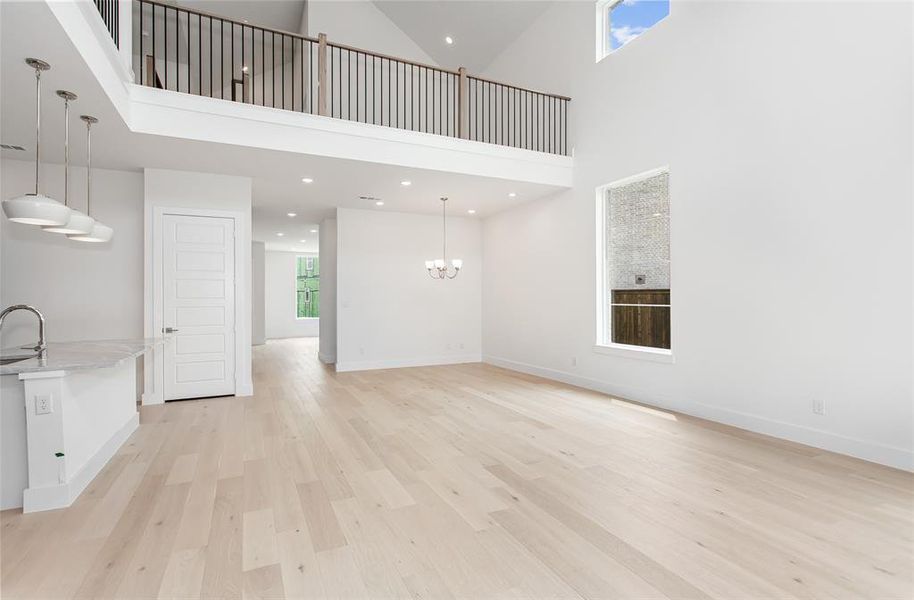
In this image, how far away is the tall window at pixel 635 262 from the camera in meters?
5.04

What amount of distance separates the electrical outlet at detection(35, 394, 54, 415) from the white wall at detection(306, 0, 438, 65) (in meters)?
6.64

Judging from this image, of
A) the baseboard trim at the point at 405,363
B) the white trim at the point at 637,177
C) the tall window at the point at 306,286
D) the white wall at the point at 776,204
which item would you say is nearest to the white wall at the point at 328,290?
the baseboard trim at the point at 405,363

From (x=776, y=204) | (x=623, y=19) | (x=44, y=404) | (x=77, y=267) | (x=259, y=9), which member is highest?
(x=259, y=9)

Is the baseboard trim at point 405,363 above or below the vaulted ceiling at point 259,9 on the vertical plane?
below

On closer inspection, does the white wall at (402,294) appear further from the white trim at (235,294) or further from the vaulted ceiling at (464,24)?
the vaulted ceiling at (464,24)

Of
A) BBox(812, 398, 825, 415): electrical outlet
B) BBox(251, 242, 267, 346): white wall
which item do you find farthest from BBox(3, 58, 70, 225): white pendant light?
BBox(251, 242, 267, 346): white wall

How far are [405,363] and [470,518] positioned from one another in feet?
18.4

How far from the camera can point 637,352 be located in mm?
5203

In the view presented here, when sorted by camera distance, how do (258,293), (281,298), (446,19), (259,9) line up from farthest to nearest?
1. (281,298)
2. (258,293)
3. (259,9)
4. (446,19)

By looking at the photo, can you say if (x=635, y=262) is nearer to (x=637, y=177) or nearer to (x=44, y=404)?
(x=637, y=177)

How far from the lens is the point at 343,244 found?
761 centimetres

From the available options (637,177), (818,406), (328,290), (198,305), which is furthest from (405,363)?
(818,406)

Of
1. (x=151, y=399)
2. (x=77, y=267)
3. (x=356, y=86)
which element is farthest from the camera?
(x=356, y=86)

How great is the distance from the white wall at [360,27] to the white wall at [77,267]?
401cm
